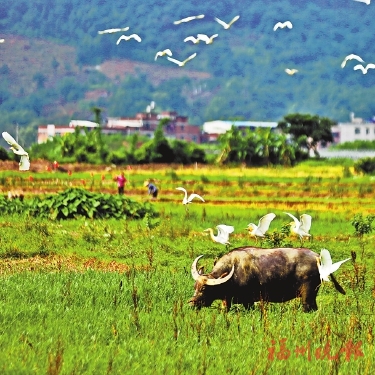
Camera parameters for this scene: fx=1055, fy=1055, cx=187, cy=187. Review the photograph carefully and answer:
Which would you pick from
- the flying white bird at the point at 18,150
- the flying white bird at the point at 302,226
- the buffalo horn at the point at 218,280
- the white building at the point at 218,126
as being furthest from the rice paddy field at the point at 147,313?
the white building at the point at 218,126

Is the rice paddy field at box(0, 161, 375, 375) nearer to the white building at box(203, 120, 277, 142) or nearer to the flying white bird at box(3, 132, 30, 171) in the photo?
the flying white bird at box(3, 132, 30, 171)

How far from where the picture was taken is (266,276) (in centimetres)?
927

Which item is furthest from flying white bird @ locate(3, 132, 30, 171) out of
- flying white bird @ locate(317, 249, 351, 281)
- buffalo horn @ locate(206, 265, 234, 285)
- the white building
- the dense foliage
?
the white building

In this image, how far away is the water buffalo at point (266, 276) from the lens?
9172 mm

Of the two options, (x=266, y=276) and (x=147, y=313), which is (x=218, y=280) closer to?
(x=266, y=276)

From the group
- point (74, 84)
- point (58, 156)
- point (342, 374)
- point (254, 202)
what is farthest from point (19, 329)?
point (74, 84)

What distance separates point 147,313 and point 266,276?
129 cm

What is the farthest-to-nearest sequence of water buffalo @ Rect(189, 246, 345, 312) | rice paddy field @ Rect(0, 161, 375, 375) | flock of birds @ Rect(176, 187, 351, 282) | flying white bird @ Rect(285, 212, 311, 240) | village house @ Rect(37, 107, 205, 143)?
1. village house @ Rect(37, 107, 205, 143)
2. flying white bird @ Rect(285, 212, 311, 240)
3. water buffalo @ Rect(189, 246, 345, 312)
4. flock of birds @ Rect(176, 187, 351, 282)
5. rice paddy field @ Rect(0, 161, 375, 375)

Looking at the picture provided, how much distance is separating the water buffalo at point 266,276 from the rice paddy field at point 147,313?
0.13 m

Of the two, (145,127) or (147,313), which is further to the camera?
(145,127)

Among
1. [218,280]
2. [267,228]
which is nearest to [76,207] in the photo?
[267,228]

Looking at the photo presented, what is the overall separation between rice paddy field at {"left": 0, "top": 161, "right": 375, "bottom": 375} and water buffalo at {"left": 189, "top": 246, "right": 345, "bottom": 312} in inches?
5.1

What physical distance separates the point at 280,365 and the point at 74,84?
179260mm

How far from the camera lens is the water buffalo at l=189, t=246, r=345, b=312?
9.17 meters
